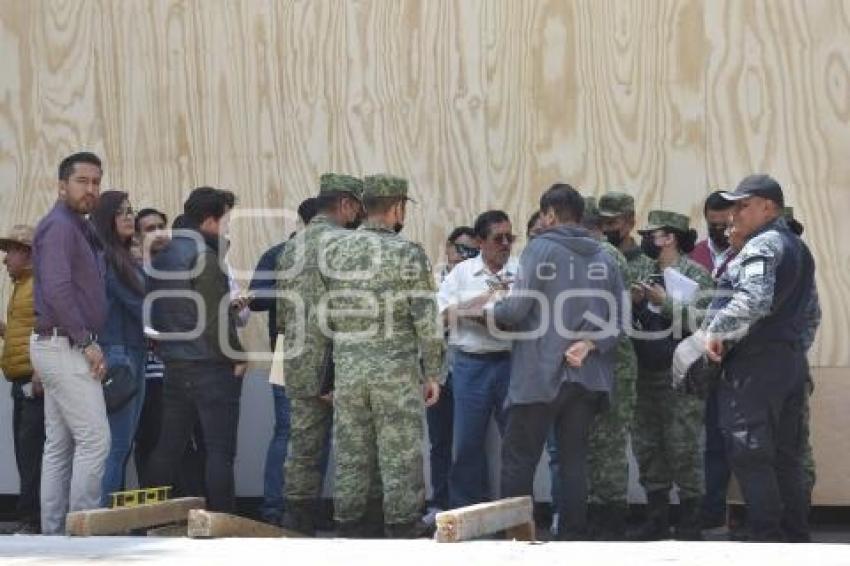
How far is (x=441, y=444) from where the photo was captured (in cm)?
1043

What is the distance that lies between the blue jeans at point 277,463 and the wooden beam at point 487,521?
248 cm

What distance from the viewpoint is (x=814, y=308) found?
356 inches

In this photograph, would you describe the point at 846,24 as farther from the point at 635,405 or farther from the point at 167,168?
the point at 167,168

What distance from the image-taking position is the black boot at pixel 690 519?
965 centimetres

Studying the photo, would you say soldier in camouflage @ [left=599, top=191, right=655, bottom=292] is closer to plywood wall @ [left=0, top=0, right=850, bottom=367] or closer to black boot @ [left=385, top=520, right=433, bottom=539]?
plywood wall @ [left=0, top=0, right=850, bottom=367]

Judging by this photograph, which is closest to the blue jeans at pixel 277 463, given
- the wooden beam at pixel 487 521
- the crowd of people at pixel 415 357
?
the crowd of people at pixel 415 357

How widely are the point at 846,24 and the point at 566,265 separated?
286 cm

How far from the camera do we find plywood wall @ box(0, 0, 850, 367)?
34.4 feet

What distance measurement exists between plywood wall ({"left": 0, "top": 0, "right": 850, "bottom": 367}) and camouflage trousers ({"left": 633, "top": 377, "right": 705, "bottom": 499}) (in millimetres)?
1176

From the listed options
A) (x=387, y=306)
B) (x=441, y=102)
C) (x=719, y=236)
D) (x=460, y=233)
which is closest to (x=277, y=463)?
(x=460, y=233)

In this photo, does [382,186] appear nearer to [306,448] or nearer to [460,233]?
[306,448]

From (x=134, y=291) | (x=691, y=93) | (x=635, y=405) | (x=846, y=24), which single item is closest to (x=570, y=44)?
(x=691, y=93)

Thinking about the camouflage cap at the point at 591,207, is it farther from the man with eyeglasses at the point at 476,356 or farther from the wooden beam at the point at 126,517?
the wooden beam at the point at 126,517

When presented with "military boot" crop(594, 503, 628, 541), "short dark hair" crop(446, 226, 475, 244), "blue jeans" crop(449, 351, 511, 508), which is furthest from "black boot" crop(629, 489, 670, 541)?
"short dark hair" crop(446, 226, 475, 244)
